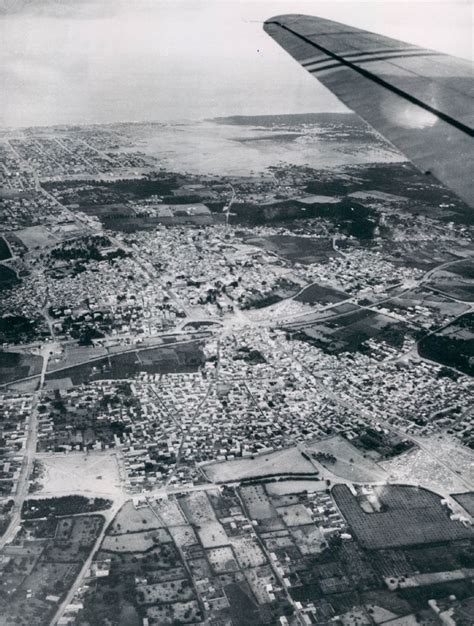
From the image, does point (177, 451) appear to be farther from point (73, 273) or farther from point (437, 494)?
point (73, 273)

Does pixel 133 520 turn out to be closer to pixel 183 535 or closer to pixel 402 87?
pixel 183 535

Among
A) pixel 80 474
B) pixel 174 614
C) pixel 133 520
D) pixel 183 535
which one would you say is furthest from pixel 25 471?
pixel 174 614

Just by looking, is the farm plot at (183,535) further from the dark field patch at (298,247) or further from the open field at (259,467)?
the dark field patch at (298,247)

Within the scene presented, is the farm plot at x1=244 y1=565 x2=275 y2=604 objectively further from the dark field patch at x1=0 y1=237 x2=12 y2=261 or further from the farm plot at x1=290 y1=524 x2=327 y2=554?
the dark field patch at x1=0 y1=237 x2=12 y2=261

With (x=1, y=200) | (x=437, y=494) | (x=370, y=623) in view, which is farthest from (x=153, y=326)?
(x=1, y=200)

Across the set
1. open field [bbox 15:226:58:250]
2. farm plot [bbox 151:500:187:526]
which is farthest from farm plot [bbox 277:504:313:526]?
open field [bbox 15:226:58:250]
